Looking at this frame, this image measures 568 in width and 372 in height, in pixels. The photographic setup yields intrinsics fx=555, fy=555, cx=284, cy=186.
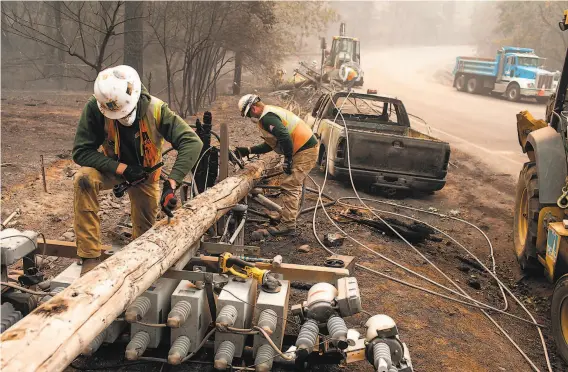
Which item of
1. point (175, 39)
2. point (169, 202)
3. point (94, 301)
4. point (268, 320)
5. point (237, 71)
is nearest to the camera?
point (94, 301)

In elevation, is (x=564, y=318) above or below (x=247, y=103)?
below

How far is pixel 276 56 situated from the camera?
2456 centimetres

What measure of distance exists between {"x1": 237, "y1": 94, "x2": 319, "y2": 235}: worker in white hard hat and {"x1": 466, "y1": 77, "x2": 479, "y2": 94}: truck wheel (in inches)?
969

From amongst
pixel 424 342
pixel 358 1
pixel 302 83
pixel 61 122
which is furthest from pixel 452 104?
pixel 358 1

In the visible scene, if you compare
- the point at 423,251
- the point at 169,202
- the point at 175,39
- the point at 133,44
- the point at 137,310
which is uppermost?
the point at 175,39

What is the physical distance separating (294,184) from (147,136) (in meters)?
2.71

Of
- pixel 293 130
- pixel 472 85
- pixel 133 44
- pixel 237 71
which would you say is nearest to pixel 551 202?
pixel 293 130

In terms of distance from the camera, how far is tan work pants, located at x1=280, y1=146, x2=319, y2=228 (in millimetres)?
7035

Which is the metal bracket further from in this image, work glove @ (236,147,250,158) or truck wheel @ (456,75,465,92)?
truck wheel @ (456,75,465,92)

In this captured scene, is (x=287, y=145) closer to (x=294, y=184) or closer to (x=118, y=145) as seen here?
(x=294, y=184)

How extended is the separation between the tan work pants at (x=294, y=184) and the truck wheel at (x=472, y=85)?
24660 millimetres

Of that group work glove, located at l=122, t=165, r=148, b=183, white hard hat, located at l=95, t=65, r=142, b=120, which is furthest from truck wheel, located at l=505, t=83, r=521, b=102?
white hard hat, located at l=95, t=65, r=142, b=120

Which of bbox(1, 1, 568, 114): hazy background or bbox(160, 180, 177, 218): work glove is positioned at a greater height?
bbox(1, 1, 568, 114): hazy background

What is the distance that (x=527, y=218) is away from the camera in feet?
22.0
